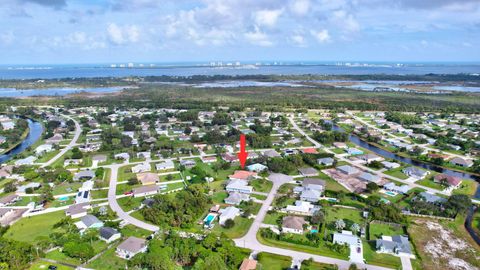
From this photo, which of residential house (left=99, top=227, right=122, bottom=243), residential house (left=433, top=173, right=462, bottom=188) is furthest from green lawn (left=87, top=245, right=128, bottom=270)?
residential house (left=433, top=173, right=462, bottom=188)

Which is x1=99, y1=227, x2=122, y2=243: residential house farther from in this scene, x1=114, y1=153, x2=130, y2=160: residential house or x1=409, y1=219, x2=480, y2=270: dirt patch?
x1=409, y1=219, x2=480, y2=270: dirt patch

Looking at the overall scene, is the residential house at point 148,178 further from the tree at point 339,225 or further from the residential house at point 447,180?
the residential house at point 447,180

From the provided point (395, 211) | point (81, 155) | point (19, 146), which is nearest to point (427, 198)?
point (395, 211)

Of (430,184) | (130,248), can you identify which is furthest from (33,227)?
(430,184)

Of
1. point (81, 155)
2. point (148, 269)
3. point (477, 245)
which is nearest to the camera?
point (148, 269)

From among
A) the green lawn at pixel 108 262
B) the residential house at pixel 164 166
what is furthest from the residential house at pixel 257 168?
the green lawn at pixel 108 262

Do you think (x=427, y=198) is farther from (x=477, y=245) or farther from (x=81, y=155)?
(x=81, y=155)
